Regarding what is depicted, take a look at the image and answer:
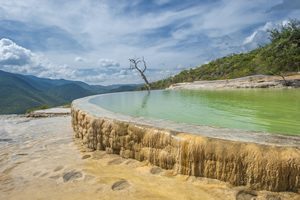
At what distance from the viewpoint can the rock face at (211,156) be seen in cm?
368

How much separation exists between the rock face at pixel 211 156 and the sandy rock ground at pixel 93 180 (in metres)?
0.11

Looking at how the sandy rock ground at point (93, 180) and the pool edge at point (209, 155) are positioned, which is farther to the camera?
the sandy rock ground at point (93, 180)

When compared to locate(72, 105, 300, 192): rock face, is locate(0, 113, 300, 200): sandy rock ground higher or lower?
lower

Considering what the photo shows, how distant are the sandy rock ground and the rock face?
0.35 ft

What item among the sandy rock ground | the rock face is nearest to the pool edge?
the rock face

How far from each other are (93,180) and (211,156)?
5.68 feet

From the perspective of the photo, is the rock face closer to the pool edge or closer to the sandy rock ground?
the pool edge

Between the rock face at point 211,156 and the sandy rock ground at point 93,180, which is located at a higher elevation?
the rock face at point 211,156

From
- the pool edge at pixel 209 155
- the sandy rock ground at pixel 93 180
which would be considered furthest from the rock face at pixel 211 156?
the sandy rock ground at pixel 93 180

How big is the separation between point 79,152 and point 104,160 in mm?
923

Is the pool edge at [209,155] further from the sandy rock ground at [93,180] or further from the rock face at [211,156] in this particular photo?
the sandy rock ground at [93,180]

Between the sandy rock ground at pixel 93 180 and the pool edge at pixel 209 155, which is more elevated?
the pool edge at pixel 209 155

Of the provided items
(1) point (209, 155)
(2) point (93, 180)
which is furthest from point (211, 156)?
(2) point (93, 180)

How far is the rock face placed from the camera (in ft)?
12.1
